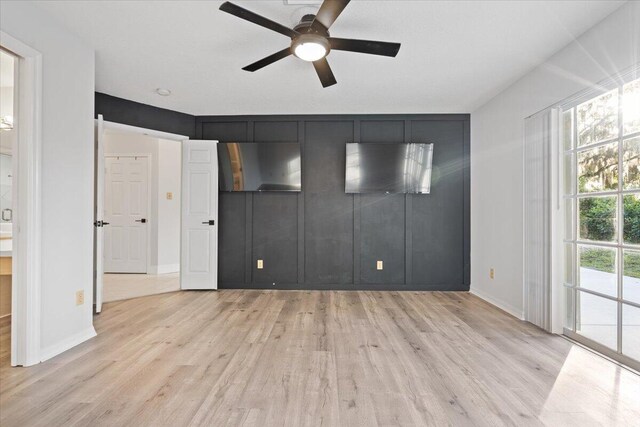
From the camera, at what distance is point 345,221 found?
4801 mm

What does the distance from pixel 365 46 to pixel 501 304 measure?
10.7ft

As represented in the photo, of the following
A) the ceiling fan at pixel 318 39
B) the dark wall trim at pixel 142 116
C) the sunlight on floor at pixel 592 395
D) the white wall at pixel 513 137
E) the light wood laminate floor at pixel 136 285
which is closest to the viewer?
the sunlight on floor at pixel 592 395

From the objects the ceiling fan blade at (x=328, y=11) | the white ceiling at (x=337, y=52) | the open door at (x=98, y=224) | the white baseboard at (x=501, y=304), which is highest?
the white ceiling at (x=337, y=52)

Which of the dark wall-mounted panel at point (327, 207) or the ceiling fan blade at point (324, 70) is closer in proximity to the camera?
the ceiling fan blade at point (324, 70)

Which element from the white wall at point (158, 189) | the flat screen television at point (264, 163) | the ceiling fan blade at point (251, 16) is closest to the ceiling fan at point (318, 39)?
the ceiling fan blade at point (251, 16)

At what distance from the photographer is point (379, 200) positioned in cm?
478

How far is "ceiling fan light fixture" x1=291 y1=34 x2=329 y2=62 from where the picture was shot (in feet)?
7.53

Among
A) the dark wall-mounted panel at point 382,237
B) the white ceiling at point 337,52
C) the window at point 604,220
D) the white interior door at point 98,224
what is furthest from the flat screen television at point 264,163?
the window at point 604,220

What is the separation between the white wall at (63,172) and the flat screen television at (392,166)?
120 inches

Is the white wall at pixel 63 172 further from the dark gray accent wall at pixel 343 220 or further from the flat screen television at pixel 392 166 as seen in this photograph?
the flat screen television at pixel 392 166

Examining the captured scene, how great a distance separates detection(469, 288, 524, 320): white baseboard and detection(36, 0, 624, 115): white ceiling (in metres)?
2.50

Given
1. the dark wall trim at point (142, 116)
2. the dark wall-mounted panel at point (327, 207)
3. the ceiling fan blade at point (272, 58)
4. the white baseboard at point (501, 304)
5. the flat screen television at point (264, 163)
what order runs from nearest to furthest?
1. the ceiling fan blade at point (272, 58)
2. the white baseboard at point (501, 304)
3. the dark wall trim at point (142, 116)
4. the flat screen television at point (264, 163)
5. the dark wall-mounted panel at point (327, 207)

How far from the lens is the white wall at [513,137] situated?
241 centimetres

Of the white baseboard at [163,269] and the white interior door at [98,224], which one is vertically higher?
the white interior door at [98,224]
